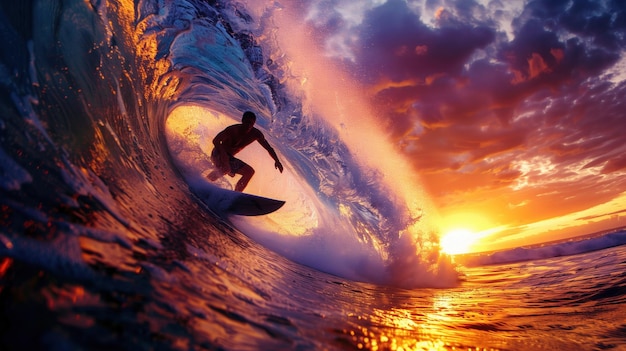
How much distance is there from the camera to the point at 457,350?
1.52 meters

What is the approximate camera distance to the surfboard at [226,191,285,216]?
14.6 feet

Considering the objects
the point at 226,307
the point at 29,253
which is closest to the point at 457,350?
the point at 226,307

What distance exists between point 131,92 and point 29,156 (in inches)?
108

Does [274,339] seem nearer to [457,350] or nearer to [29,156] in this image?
[457,350]

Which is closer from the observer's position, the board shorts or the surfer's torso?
the surfer's torso

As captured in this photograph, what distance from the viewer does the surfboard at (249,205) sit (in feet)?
14.6

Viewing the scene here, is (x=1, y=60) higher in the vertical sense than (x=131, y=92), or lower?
lower

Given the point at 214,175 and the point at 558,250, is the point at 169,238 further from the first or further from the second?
the point at 558,250

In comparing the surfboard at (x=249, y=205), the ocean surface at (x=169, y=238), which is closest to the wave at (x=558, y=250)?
the ocean surface at (x=169, y=238)

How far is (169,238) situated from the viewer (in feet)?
6.52

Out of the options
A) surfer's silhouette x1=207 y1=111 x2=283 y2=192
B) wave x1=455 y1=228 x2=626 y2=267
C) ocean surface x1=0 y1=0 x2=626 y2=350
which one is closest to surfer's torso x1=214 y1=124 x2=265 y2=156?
surfer's silhouette x1=207 y1=111 x2=283 y2=192

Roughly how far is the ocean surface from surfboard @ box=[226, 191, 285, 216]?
0.63ft

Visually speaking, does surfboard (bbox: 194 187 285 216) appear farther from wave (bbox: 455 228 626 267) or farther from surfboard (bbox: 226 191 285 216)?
wave (bbox: 455 228 626 267)

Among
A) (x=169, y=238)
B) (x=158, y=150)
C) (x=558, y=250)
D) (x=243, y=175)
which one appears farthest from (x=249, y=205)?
(x=558, y=250)
